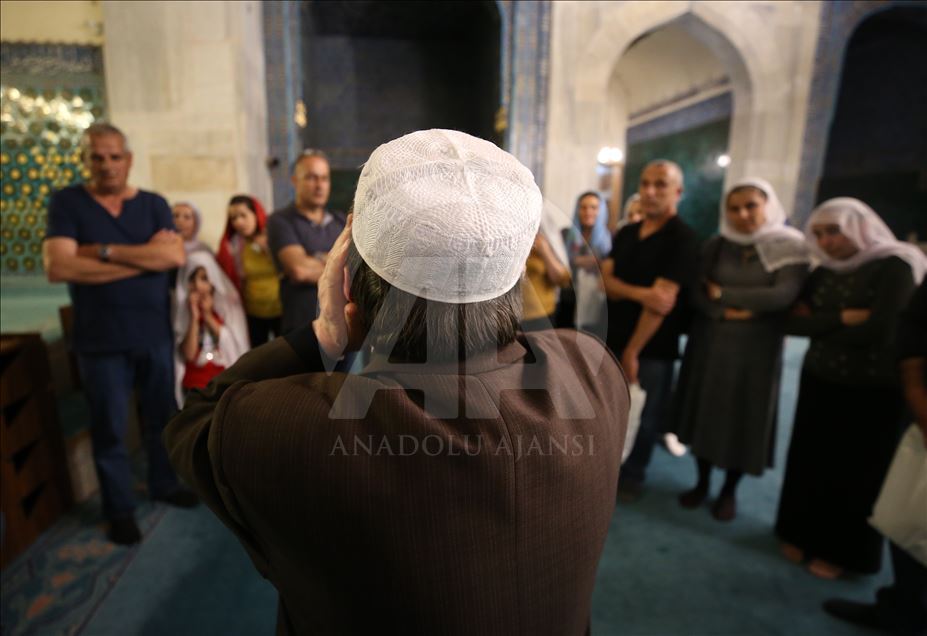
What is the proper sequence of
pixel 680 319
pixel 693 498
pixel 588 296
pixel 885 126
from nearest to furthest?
pixel 680 319
pixel 693 498
pixel 588 296
pixel 885 126

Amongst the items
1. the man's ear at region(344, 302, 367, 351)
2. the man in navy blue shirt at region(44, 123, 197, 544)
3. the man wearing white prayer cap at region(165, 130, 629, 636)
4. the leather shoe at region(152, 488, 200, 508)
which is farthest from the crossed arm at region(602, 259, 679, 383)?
the leather shoe at region(152, 488, 200, 508)

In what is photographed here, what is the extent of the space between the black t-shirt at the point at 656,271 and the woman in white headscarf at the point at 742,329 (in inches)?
4.9

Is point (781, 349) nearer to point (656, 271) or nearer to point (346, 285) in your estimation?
point (656, 271)

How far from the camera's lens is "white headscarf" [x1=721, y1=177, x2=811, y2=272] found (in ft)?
7.94

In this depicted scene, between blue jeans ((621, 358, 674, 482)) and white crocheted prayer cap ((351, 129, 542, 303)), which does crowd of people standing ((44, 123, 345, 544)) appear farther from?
white crocheted prayer cap ((351, 129, 542, 303))

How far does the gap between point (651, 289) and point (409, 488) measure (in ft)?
7.09

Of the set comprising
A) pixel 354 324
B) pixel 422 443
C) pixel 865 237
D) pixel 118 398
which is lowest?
pixel 118 398

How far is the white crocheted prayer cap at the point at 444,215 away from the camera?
654 mm

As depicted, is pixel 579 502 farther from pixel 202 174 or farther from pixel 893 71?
pixel 893 71

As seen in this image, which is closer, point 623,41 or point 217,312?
point 217,312

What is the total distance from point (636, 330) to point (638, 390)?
12.0 inches

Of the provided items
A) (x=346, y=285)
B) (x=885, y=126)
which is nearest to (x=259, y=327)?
(x=346, y=285)

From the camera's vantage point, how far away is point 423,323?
2.39 ft

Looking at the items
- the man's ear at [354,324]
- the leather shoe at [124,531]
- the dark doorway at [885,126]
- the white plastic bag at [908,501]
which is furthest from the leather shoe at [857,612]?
the dark doorway at [885,126]
